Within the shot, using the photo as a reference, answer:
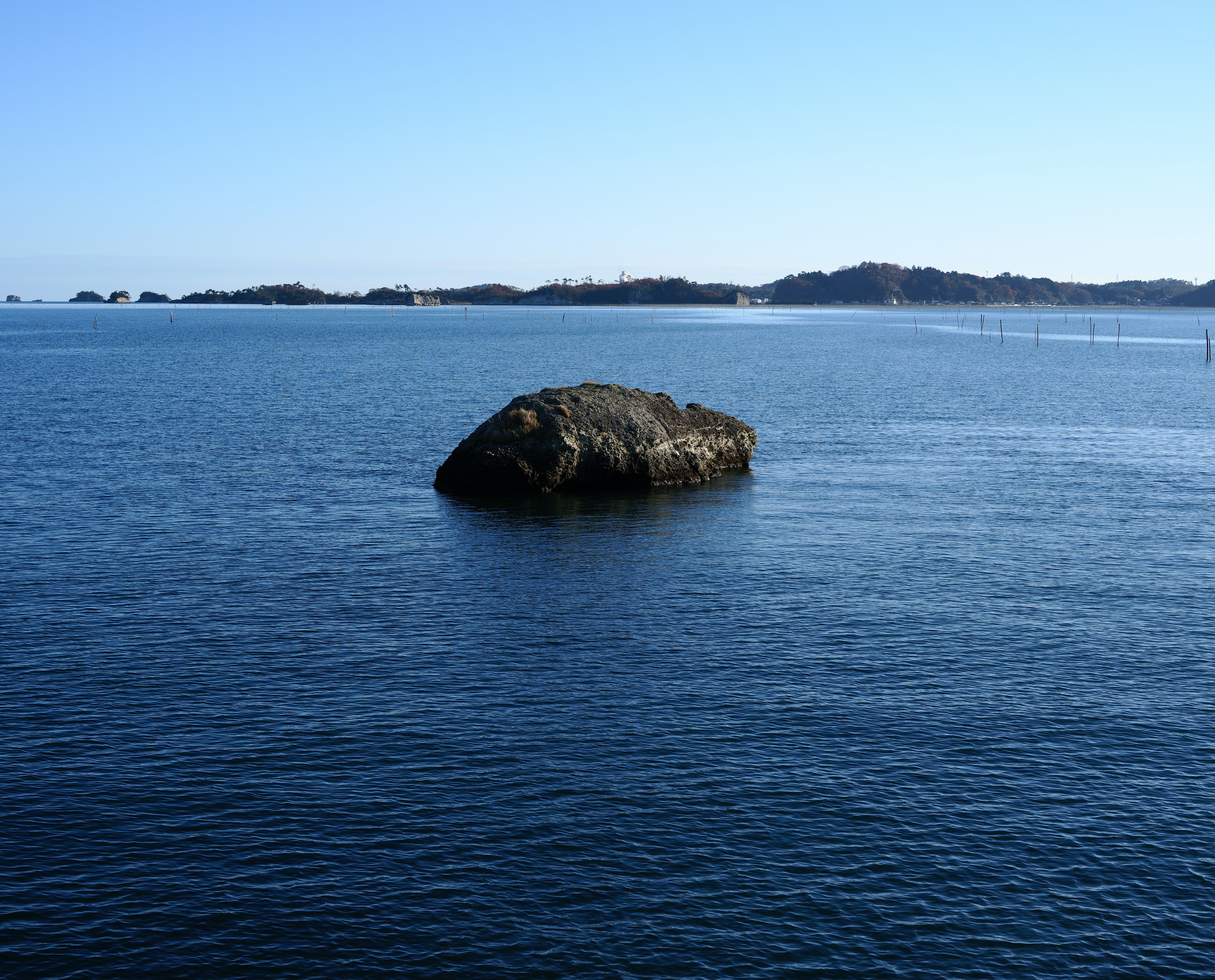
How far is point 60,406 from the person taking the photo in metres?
68.6

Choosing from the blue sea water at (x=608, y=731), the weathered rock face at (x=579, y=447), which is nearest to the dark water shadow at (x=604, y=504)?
the blue sea water at (x=608, y=731)

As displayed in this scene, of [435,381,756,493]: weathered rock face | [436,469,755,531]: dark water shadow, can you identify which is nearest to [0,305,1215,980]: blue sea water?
[436,469,755,531]: dark water shadow

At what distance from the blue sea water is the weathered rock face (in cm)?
133

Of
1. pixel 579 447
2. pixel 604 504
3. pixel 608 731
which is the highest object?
pixel 579 447

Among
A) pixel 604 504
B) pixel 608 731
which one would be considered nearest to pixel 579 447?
pixel 604 504

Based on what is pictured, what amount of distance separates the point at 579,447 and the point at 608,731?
2167 centimetres

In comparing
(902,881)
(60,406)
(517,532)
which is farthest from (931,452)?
(60,406)

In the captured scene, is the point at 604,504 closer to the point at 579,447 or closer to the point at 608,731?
the point at 579,447

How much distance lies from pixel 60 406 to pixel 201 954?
212ft

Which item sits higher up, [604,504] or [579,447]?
[579,447]

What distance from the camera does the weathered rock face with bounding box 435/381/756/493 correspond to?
1502 inches

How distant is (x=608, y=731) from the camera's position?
1752 centimetres

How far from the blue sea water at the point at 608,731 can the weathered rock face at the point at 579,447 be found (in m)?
1.33

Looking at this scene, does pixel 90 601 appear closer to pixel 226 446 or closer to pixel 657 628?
pixel 657 628
